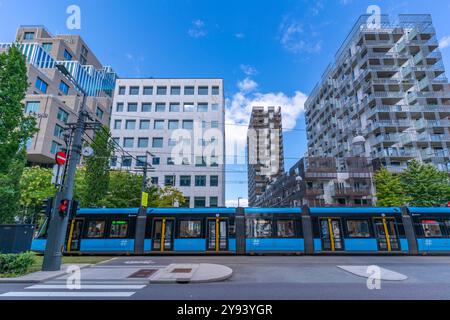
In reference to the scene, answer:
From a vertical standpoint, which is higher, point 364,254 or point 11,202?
point 11,202

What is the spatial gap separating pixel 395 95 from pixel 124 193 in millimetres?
44658

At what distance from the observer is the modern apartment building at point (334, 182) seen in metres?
38.3

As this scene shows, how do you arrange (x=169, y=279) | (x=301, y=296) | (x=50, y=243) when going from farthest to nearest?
(x=50, y=243) → (x=169, y=279) → (x=301, y=296)

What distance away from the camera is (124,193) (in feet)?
84.6

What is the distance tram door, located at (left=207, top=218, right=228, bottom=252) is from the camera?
1493 cm

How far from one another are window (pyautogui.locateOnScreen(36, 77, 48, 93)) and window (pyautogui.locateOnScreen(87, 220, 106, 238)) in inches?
1723

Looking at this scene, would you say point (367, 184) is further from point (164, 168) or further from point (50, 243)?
point (50, 243)

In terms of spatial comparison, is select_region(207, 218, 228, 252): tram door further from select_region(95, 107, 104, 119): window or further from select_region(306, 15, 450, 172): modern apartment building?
select_region(95, 107, 104, 119): window

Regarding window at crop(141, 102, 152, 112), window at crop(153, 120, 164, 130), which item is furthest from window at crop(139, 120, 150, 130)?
window at crop(141, 102, 152, 112)

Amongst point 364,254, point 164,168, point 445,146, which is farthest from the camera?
point 164,168

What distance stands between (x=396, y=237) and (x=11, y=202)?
26.2 meters

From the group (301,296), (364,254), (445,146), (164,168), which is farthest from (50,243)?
(445,146)

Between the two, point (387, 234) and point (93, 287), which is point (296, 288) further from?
point (387, 234)
